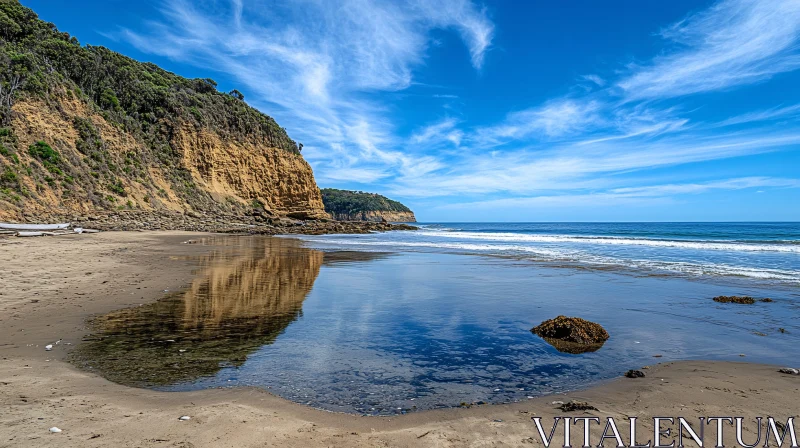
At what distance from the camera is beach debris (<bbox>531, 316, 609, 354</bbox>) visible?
5.69 metres

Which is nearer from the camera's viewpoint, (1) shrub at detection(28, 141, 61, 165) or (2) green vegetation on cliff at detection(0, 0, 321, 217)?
(2) green vegetation on cliff at detection(0, 0, 321, 217)

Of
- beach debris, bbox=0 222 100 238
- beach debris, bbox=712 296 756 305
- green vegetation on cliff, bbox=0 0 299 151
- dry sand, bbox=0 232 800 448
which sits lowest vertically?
dry sand, bbox=0 232 800 448

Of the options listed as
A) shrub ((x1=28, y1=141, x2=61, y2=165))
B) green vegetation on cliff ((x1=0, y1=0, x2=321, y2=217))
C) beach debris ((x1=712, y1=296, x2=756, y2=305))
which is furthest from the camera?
shrub ((x1=28, y1=141, x2=61, y2=165))

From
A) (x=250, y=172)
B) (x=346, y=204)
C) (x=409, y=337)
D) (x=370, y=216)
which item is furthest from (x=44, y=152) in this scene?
(x=370, y=216)

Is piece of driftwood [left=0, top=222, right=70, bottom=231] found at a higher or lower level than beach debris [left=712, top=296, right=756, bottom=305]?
higher

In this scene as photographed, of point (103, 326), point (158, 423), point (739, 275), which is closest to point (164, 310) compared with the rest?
point (103, 326)

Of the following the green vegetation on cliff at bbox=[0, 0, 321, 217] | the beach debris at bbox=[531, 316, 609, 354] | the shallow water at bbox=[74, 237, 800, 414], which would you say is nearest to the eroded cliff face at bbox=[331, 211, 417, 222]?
the green vegetation on cliff at bbox=[0, 0, 321, 217]

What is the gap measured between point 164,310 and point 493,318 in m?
5.86

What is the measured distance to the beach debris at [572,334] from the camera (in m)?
5.69

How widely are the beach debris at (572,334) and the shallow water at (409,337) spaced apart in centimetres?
16

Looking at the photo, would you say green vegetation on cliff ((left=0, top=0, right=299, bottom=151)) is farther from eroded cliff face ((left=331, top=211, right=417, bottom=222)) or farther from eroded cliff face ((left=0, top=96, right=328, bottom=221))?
eroded cliff face ((left=331, top=211, right=417, bottom=222))

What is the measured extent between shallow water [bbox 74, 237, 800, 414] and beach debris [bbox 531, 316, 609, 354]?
0.16 meters

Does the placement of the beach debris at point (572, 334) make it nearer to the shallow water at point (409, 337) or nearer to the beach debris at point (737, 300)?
the shallow water at point (409, 337)

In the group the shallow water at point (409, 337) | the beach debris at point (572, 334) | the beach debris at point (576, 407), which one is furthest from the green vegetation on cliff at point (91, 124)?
the beach debris at point (576, 407)
